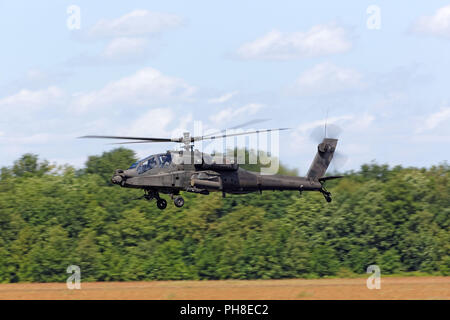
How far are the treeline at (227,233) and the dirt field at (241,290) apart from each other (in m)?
4.16

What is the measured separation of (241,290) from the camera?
65.3m

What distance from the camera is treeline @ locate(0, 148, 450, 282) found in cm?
8375

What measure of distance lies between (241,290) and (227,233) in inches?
898

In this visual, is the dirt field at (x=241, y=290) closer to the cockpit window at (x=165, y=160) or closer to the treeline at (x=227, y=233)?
the treeline at (x=227, y=233)

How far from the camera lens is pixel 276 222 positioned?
3504 inches

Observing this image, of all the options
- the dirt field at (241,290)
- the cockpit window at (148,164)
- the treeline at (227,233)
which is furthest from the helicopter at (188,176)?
the treeline at (227,233)

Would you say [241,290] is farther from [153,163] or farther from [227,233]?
[153,163]

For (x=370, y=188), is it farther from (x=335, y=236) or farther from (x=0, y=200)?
(x=0, y=200)

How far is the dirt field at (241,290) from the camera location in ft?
184
